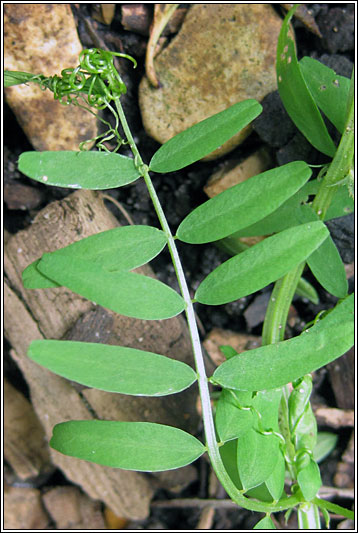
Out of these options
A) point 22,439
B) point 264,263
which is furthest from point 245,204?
point 22,439

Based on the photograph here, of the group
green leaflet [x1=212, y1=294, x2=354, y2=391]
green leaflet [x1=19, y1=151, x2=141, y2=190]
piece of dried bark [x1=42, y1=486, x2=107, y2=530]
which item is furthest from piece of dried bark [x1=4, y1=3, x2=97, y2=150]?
piece of dried bark [x1=42, y1=486, x2=107, y2=530]

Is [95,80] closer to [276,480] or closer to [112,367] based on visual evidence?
[112,367]

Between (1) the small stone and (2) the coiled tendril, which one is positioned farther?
(1) the small stone

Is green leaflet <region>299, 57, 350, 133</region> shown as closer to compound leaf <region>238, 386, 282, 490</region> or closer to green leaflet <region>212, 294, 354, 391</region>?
green leaflet <region>212, 294, 354, 391</region>

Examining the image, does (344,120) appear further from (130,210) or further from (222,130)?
(130,210)

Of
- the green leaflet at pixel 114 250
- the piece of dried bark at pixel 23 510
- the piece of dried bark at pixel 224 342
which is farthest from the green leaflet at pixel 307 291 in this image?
the piece of dried bark at pixel 23 510

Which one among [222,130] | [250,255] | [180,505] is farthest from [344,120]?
[180,505]
